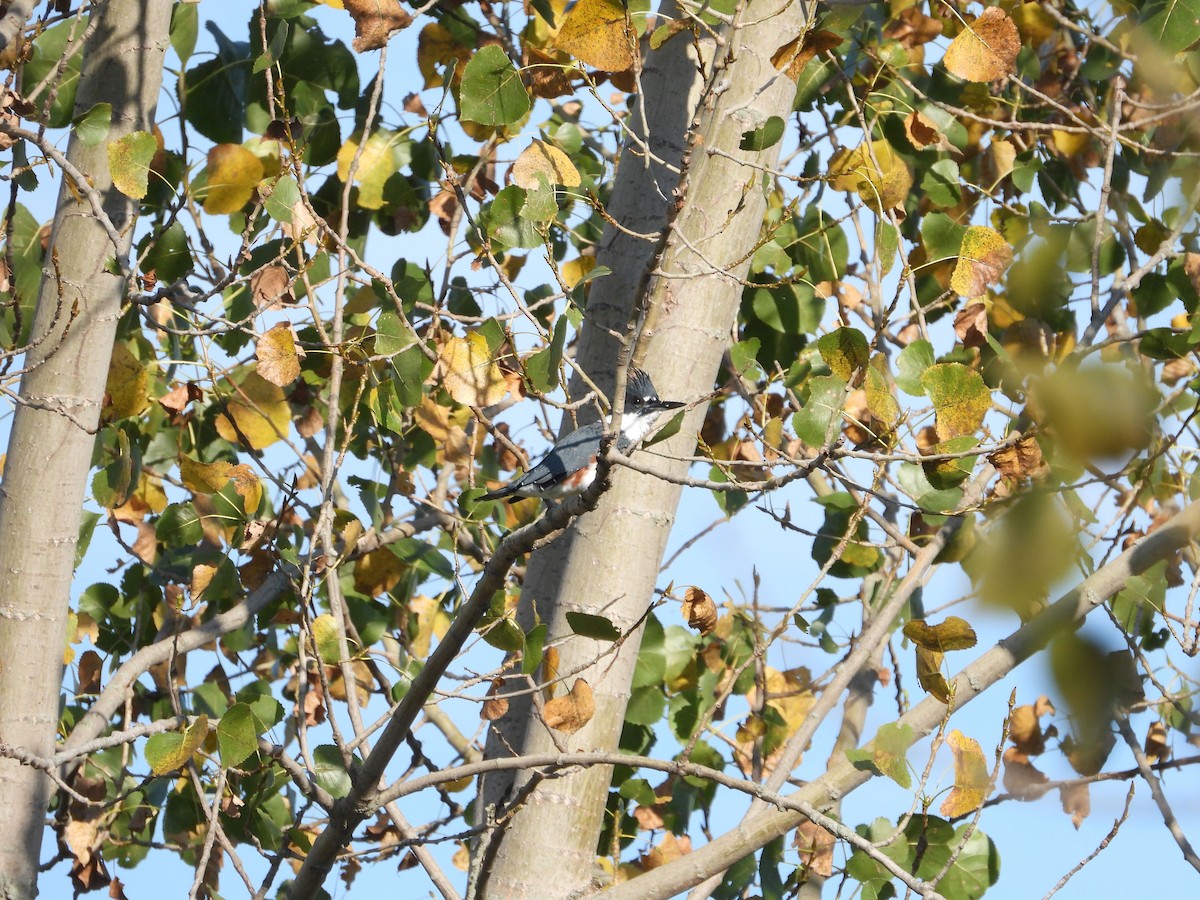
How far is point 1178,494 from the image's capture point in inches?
159

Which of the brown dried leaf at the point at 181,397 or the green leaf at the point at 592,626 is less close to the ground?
the brown dried leaf at the point at 181,397

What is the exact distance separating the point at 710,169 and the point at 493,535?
1.80 meters

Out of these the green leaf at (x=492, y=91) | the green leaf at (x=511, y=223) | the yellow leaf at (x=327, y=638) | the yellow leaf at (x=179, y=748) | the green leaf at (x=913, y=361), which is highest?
the green leaf at (x=492, y=91)

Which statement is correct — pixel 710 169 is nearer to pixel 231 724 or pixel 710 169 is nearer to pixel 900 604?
pixel 900 604

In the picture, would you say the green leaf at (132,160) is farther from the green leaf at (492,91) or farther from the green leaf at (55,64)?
the green leaf at (492,91)

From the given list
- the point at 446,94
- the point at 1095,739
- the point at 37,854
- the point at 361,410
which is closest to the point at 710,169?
the point at 446,94

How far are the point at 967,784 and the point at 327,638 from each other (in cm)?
152

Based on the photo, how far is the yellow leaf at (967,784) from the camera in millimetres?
2564

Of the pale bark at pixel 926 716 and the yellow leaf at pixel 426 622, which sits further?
the yellow leaf at pixel 426 622

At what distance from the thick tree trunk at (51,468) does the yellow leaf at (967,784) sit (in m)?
2.19

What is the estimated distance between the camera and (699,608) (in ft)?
8.54

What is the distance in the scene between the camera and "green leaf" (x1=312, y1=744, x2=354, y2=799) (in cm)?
274

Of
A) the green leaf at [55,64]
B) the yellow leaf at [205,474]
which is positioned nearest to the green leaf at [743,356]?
the yellow leaf at [205,474]

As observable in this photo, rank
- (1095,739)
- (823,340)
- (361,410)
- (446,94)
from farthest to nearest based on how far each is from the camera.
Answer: (361,410), (446,94), (823,340), (1095,739)
